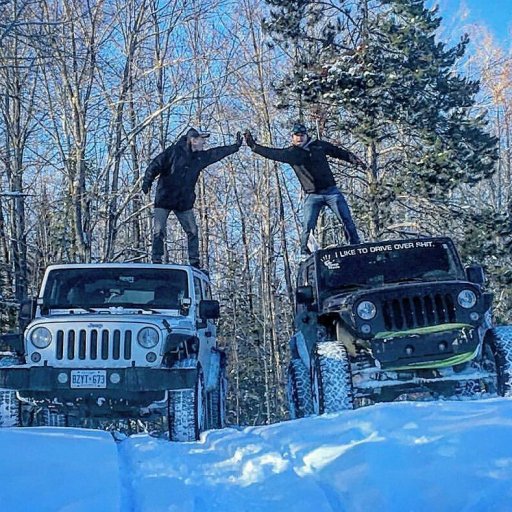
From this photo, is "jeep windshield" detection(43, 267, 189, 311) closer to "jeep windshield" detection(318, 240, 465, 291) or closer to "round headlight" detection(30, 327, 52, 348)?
"round headlight" detection(30, 327, 52, 348)

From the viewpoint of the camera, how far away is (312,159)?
13.2 m

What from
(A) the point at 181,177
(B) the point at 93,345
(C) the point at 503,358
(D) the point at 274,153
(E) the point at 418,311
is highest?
(D) the point at 274,153

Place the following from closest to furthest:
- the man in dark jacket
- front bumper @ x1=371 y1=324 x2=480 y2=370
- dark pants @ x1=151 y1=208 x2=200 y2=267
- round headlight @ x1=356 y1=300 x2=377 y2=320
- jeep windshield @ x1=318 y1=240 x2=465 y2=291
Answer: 1. front bumper @ x1=371 y1=324 x2=480 y2=370
2. round headlight @ x1=356 y1=300 x2=377 y2=320
3. jeep windshield @ x1=318 y1=240 x2=465 y2=291
4. dark pants @ x1=151 y1=208 x2=200 y2=267
5. the man in dark jacket

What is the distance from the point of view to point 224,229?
30.9 metres

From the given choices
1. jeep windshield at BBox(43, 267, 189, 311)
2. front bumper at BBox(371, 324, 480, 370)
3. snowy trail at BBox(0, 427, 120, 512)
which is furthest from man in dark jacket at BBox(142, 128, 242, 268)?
snowy trail at BBox(0, 427, 120, 512)

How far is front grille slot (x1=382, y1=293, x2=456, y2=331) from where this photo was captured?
809cm

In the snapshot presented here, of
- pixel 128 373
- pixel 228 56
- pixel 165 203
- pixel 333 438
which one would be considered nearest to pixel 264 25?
pixel 228 56

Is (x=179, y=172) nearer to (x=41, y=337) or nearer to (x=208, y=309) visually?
(x=208, y=309)

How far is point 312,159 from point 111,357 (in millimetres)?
6387

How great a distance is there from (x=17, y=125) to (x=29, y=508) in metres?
21.9

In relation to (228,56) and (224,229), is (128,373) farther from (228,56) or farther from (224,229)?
(224,229)

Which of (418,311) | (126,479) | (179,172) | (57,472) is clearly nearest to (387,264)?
(418,311)

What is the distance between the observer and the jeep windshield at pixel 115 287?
9242 millimetres

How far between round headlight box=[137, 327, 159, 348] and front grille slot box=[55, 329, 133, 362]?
107 mm
